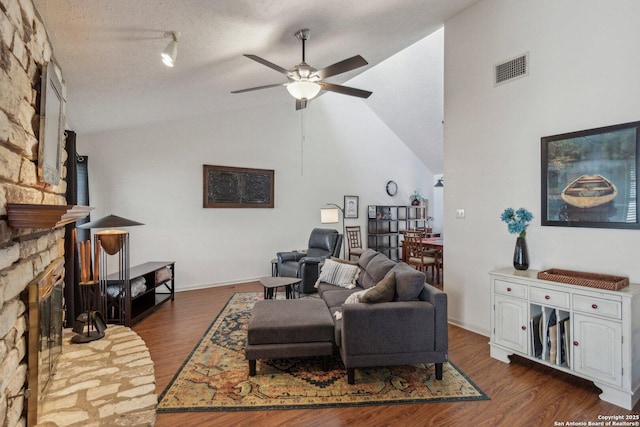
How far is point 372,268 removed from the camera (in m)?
3.71

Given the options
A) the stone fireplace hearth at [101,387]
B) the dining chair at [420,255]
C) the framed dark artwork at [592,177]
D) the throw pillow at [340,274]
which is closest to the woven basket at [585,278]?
the framed dark artwork at [592,177]

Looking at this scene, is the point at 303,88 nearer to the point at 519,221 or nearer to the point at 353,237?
the point at 519,221

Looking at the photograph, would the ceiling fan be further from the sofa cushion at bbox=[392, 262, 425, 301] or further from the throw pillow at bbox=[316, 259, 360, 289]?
the throw pillow at bbox=[316, 259, 360, 289]

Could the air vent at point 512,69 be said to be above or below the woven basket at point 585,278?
above

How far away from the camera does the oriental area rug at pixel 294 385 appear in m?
2.31

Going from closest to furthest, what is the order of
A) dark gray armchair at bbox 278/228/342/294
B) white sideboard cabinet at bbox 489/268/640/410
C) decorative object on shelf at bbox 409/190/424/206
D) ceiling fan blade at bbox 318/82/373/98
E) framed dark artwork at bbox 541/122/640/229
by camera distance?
white sideboard cabinet at bbox 489/268/640/410 < framed dark artwork at bbox 541/122/640/229 < ceiling fan blade at bbox 318/82/373/98 < dark gray armchair at bbox 278/228/342/294 < decorative object on shelf at bbox 409/190/424/206

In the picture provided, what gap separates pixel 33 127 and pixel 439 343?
2.98 m

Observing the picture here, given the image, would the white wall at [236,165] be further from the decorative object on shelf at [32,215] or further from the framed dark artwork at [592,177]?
the framed dark artwork at [592,177]

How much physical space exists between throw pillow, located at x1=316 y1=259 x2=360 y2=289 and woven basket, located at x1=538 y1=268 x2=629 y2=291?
2.00 m


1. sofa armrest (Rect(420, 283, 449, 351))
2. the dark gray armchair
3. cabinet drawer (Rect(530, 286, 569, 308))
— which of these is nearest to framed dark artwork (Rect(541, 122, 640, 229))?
cabinet drawer (Rect(530, 286, 569, 308))

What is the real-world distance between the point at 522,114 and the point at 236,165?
14.8 ft

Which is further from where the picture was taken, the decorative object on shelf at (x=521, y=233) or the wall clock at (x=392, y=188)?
the wall clock at (x=392, y=188)

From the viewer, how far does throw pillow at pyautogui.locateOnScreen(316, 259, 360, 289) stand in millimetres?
4051

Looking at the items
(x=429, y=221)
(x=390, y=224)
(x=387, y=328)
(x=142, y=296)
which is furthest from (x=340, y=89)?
(x=429, y=221)
